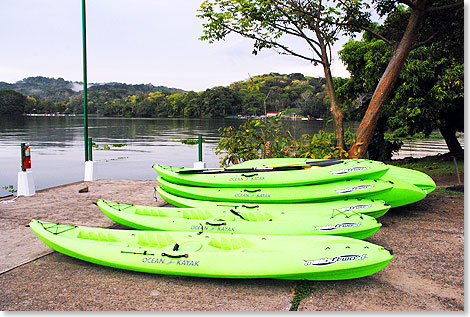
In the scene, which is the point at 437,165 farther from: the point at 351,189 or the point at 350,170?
the point at 351,189

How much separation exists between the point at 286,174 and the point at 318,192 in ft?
2.05

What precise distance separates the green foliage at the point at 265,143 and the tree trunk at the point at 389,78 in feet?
1.77

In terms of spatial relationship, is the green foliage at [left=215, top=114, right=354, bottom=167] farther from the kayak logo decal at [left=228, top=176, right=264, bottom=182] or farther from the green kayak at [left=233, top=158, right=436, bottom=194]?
the kayak logo decal at [left=228, top=176, right=264, bottom=182]

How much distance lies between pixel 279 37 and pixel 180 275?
8398 mm

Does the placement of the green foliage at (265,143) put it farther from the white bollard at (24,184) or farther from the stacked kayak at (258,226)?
the white bollard at (24,184)

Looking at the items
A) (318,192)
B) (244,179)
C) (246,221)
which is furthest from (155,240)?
(318,192)

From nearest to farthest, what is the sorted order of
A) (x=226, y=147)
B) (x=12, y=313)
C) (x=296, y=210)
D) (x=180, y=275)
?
1. (x=12, y=313)
2. (x=180, y=275)
3. (x=296, y=210)
4. (x=226, y=147)

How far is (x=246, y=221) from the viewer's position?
488 cm

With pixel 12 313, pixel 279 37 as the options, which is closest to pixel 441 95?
pixel 279 37

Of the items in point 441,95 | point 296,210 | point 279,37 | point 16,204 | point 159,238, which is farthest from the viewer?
point 441,95

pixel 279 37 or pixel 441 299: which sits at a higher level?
pixel 279 37

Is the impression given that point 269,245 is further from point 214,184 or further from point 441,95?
point 441,95

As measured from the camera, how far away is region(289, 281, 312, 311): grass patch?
3.51 meters

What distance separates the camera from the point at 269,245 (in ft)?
13.4
